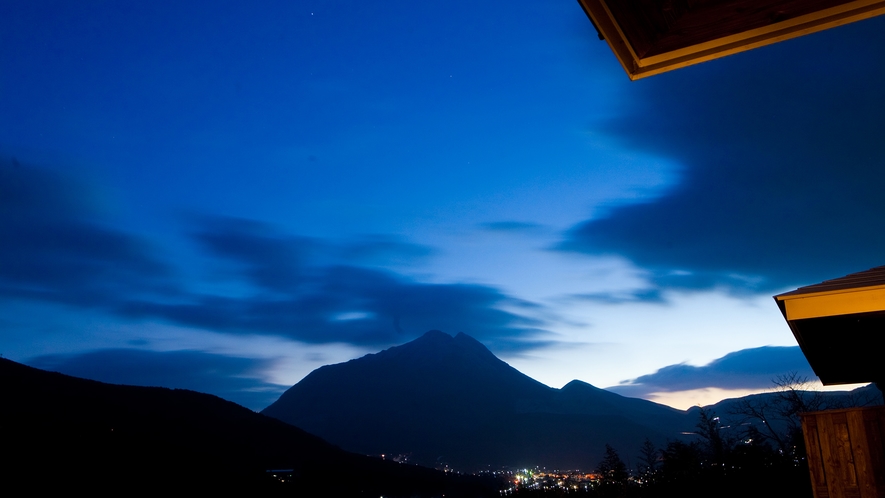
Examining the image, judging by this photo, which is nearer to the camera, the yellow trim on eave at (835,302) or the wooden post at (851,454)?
the yellow trim on eave at (835,302)

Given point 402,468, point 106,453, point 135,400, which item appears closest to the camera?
Answer: point 106,453

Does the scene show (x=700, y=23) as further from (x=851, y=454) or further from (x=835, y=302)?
(x=851, y=454)

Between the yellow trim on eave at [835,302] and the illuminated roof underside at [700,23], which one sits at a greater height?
the illuminated roof underside at [700,23]

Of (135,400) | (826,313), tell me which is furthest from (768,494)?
(135,400)

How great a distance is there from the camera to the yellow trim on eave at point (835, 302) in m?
3.78

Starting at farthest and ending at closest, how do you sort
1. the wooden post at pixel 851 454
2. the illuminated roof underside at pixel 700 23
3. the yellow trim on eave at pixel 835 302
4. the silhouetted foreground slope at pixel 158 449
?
the silhouetted foreground slope at pixel 158 449 < the wooden post at pixel 851 454 < the yellow trim on eave at pixel 835 302 < the illuminated roof underside at pixel 700 23

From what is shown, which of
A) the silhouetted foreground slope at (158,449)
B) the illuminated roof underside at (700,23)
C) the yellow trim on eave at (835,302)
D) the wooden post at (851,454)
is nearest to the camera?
the illuminated roof underside at (700,23)

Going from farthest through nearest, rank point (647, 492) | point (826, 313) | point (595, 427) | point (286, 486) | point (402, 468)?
point (595, 427), point (402, 468), point (286, 486), point (647, 492), point (826, 313)

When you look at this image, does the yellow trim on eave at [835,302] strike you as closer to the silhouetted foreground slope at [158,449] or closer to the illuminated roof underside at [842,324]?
the illuminated roof underside at [842,324]

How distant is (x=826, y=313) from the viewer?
12.7ft

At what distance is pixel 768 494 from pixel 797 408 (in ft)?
61.4

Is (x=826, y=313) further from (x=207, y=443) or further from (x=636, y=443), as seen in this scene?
(x=636, y=443)

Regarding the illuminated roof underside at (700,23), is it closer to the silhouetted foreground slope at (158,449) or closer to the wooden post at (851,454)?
the wooden post at (851,454)

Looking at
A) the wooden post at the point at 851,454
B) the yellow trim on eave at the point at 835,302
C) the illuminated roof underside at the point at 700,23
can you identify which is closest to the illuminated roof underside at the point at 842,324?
the yellow trim on eave at the point at 835,302
